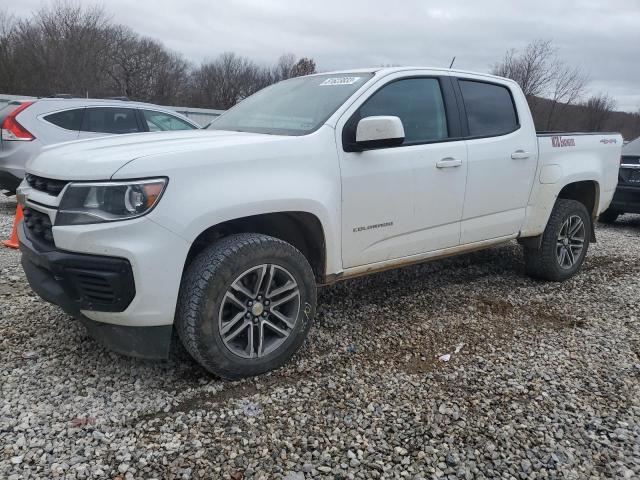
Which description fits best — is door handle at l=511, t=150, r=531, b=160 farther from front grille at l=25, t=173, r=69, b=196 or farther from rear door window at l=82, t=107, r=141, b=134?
rear door window at l=82, t=107, r=141, b=134

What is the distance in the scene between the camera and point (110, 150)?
2.68m

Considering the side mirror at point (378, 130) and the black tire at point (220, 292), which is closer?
the black tire at point (220, 292)

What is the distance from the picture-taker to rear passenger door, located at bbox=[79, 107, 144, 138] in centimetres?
721

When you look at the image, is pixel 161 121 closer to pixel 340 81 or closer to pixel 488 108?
pixel 340 81

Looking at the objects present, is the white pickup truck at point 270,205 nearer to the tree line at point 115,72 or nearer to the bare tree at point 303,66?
the tree line at point 115,72

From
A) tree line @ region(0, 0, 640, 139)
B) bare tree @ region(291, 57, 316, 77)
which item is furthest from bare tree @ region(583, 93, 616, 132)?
bare tree @ region(291, 57, 316, 77)

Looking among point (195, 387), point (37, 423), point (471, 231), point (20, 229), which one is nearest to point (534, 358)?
point (471, 231)

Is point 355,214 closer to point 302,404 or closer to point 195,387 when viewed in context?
point 302,404

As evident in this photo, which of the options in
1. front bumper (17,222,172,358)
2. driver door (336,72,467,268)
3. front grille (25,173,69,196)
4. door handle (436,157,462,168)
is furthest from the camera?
door handle (436,157,462,168)

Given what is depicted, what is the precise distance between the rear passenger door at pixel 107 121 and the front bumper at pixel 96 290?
195 inches

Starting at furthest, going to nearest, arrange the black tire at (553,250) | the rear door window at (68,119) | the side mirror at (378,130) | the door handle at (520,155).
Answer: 1. the rear door window at (68,119)
2. the black tire at (553,250)
3. the door handle at (520,155)
4. the side mirror at (378,130)

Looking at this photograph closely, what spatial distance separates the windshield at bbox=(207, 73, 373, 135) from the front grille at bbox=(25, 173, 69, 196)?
4.19 feet

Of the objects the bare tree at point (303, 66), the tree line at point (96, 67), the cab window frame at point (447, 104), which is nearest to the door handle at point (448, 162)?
the cab window frame at point (447, 104)

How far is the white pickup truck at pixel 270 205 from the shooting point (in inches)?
97.3
